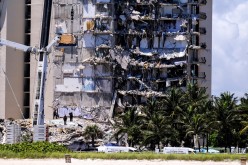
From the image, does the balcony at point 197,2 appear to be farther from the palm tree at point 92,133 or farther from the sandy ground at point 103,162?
the sandy ground at point 103,162

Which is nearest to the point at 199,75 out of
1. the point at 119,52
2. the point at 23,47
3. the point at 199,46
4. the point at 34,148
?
the point at 199,46

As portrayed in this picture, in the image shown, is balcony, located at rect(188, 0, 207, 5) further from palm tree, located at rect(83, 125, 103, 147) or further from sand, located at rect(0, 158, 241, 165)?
sand, located at rect(0, 158, 241, 165)

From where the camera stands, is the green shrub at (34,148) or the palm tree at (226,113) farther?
the palm tree at (226,113)

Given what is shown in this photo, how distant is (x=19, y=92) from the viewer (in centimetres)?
14288

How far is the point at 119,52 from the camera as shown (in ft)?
432

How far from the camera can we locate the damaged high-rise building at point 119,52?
131875mm

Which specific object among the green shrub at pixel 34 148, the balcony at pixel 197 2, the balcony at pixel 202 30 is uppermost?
the balcony at pixel 197 2

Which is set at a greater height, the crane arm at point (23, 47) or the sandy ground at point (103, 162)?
the crane arm at point (23, 47)

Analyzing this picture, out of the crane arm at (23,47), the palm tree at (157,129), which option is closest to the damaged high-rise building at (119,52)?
the crane arm at (23,47)

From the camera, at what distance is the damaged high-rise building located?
131875 millimetres

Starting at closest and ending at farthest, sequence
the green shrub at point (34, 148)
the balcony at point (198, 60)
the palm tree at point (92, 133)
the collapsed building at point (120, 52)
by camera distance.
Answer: the green shrub at point (34, 148)
the palm tree at point (92, 133)
the collapsed building at point (120, 52)
the balcony at point (198, 60)

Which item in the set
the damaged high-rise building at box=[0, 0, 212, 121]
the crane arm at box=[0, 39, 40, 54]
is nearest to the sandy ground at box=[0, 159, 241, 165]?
the crane arm at box=[0, 39, 40, 54]

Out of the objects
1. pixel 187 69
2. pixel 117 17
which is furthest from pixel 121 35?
pixel 187 69

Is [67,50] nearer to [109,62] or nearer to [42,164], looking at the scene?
[109,62]
